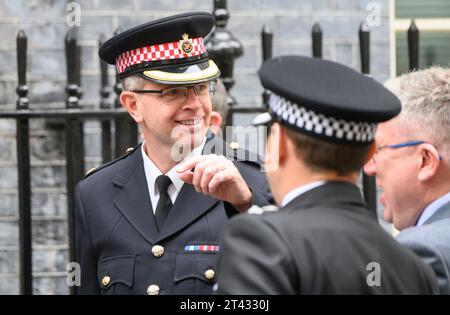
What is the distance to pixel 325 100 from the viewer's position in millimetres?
2438

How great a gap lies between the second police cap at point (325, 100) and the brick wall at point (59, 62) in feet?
13.3

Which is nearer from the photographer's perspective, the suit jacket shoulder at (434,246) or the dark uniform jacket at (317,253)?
the dark uniform jacket at (317,253)

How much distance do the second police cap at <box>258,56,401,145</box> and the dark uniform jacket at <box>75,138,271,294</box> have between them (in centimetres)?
87

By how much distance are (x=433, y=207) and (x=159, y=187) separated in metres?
1.04

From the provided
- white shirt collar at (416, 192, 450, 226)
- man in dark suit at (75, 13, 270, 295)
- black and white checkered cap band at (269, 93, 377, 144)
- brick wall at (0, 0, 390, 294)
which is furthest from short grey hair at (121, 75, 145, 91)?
brick wall at (0, 0, 390, 294)

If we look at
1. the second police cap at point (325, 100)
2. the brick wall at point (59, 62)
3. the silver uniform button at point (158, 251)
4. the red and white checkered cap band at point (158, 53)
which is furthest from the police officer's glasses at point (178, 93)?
the brick wall at point (59, 62)

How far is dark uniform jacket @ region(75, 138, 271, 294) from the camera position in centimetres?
347

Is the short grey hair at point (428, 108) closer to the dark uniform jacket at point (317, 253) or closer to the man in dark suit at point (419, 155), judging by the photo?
the man in dark suit at point (419, 155)

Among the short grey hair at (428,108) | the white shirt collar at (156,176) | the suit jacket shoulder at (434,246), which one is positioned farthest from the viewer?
the white shirt collar at (156,176)

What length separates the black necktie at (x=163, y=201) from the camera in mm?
3621

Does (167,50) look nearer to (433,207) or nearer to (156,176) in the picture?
(156,176)

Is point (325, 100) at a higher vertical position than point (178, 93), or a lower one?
higher

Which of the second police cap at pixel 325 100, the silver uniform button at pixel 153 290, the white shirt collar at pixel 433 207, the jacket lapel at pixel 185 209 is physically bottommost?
the silver uniform button at pixel 153 290
